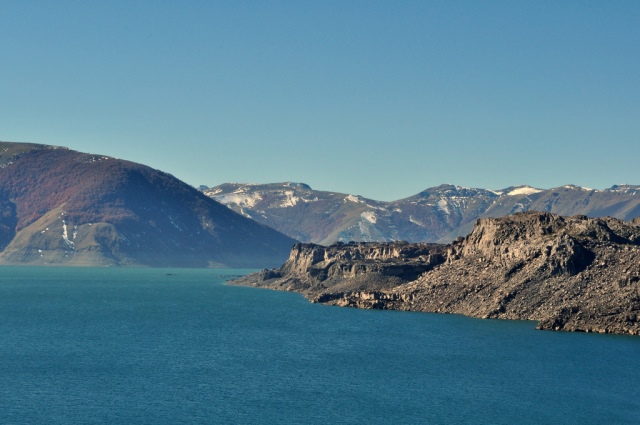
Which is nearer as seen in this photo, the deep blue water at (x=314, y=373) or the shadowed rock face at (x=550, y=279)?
the deep blue water at (x=314, y=373)

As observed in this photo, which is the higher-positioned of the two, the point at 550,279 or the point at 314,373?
the point at 550,279

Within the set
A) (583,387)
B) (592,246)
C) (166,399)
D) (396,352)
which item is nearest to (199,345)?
(396,352)

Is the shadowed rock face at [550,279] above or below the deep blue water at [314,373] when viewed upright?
above

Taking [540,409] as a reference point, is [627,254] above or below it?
above

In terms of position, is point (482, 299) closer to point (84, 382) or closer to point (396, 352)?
point (396, 352)

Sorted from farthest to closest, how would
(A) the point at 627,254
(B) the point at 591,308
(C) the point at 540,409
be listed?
(A) the point at 627,254
(B) the point at 591,308
(C) the point at 540,409

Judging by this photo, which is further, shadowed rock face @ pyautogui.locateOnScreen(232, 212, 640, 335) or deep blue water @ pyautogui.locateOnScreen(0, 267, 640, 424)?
shadowed rock face @ pyautogui.locateOnScreen(232, 212, 640, 335)

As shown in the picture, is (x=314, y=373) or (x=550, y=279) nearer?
(x=314, y=373)

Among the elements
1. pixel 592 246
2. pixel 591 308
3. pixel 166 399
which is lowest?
pixel 166 399
